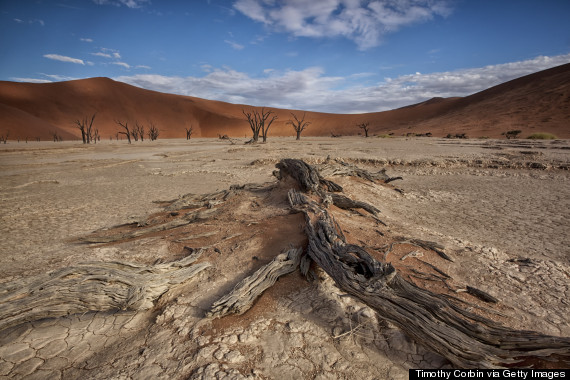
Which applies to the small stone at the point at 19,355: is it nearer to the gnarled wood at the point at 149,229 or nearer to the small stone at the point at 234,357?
the small stone at the point at 234,357

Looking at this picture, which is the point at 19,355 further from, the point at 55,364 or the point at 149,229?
the point at 149,229

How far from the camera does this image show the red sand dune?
31641 mm

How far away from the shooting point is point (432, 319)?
181 cm

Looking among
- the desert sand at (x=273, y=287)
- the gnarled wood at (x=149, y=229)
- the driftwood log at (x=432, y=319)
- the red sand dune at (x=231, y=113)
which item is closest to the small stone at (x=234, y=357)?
the desert sand at (x=273, y=287)

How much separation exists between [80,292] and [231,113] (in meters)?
73.5

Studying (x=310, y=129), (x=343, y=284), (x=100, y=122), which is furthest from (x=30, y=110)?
(x=343, y=284)

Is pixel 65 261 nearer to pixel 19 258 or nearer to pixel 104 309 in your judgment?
pixel 19 258

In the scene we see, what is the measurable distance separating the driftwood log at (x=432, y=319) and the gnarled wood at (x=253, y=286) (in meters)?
0.22

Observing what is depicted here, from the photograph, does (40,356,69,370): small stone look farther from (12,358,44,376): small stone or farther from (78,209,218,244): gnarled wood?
(78,209,218,244): gnarled wood

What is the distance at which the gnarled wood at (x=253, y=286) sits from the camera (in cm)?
214

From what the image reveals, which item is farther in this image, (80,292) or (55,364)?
(80,292)

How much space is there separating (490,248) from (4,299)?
15.5 feet

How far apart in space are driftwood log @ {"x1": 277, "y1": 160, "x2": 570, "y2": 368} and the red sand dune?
97.6 feet

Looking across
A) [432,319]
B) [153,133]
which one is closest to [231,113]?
[153,133]
